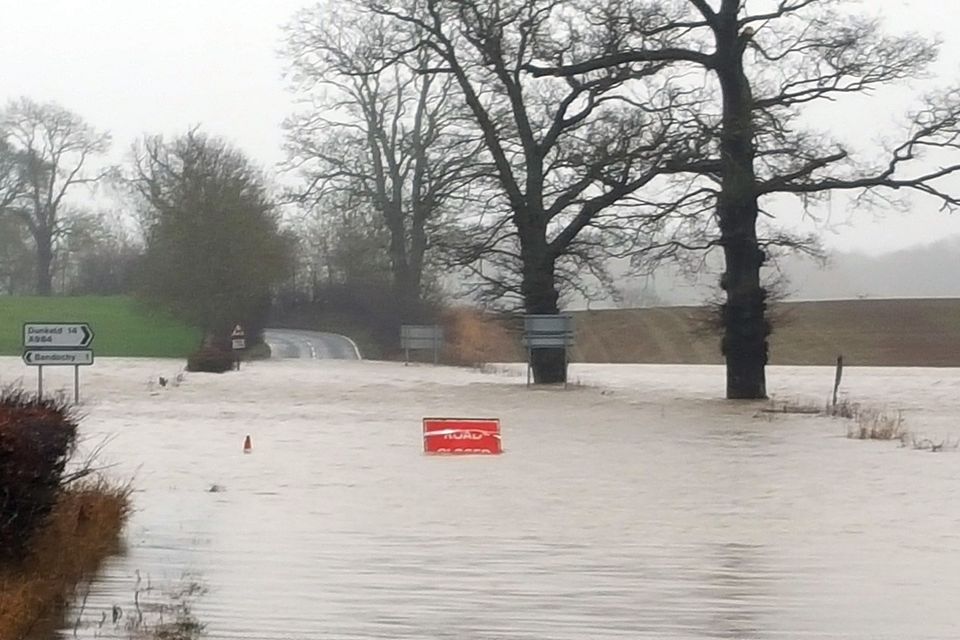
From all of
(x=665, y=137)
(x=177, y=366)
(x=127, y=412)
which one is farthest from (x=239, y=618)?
(x=177, y=366)

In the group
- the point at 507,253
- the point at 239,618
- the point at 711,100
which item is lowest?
the point at 239,618

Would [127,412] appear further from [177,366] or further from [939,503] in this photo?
[177,366]

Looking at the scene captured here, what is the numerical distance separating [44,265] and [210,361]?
43.3 m

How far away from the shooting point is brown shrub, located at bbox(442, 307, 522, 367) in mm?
71500

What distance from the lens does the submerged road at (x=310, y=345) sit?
7450 cm

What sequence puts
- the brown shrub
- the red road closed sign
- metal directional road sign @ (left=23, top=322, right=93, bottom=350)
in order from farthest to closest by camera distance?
the brown shrub
metal directional road sign @ (left=23, top=322, right=93, bottom=350)
the red road closed sign

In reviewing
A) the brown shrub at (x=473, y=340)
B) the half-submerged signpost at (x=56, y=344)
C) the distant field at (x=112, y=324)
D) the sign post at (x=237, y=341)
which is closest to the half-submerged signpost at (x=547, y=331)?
the half-submerged signpost at (x=56, y=344)

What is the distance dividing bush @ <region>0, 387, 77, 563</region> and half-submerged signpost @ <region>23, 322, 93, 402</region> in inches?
687

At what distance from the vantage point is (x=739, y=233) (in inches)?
1500

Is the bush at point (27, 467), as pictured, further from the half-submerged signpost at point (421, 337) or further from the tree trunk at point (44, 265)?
the tree trunk at point (44, 265)

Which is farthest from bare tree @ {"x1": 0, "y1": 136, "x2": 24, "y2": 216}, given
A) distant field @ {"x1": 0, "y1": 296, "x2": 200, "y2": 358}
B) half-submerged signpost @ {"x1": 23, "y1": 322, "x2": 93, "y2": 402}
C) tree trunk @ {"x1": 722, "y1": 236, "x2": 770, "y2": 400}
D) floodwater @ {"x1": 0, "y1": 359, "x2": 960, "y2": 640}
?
half-submerged signpost @ {"x1": 23, "y1": 322, "x2": 93, "y2": 402}

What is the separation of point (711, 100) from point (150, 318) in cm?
4138

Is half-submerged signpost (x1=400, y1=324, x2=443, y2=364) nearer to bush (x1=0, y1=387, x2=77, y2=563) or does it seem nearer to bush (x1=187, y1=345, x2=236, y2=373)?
bush (x1=187, y1=345, x2=236, y2=373)

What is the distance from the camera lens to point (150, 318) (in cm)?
7350
